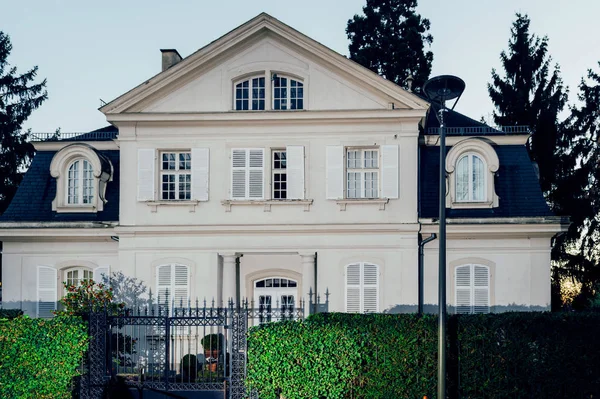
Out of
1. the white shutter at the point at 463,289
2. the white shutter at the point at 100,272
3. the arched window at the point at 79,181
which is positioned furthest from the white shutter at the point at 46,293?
the white shutter at the point at 463,289

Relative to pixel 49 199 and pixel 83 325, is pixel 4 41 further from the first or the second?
pixel 83 325

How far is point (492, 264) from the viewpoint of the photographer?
21.5m

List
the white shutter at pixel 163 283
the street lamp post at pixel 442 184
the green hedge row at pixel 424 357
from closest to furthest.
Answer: the street lamp post at pixel 442 184
the green hedge row at pixel 424 357
the white shutter at pixel 163 283

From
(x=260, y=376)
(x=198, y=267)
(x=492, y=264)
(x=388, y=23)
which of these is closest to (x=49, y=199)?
(x=198, y=267)

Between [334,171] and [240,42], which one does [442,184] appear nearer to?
[334,171]

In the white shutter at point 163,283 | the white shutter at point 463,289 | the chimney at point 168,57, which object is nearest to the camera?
the white shutter at point 163,283

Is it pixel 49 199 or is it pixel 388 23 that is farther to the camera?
pixel 388 23

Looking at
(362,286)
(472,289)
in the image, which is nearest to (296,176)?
(362,286)

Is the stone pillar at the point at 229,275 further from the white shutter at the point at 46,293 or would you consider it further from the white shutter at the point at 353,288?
the white shutter at the point at 46,293

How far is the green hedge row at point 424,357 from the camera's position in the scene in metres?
13.9

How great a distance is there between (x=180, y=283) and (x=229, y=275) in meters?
1.54

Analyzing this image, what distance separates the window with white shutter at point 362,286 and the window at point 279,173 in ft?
9.82

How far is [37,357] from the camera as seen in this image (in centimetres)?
1441

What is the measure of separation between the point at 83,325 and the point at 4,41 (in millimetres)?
27778
